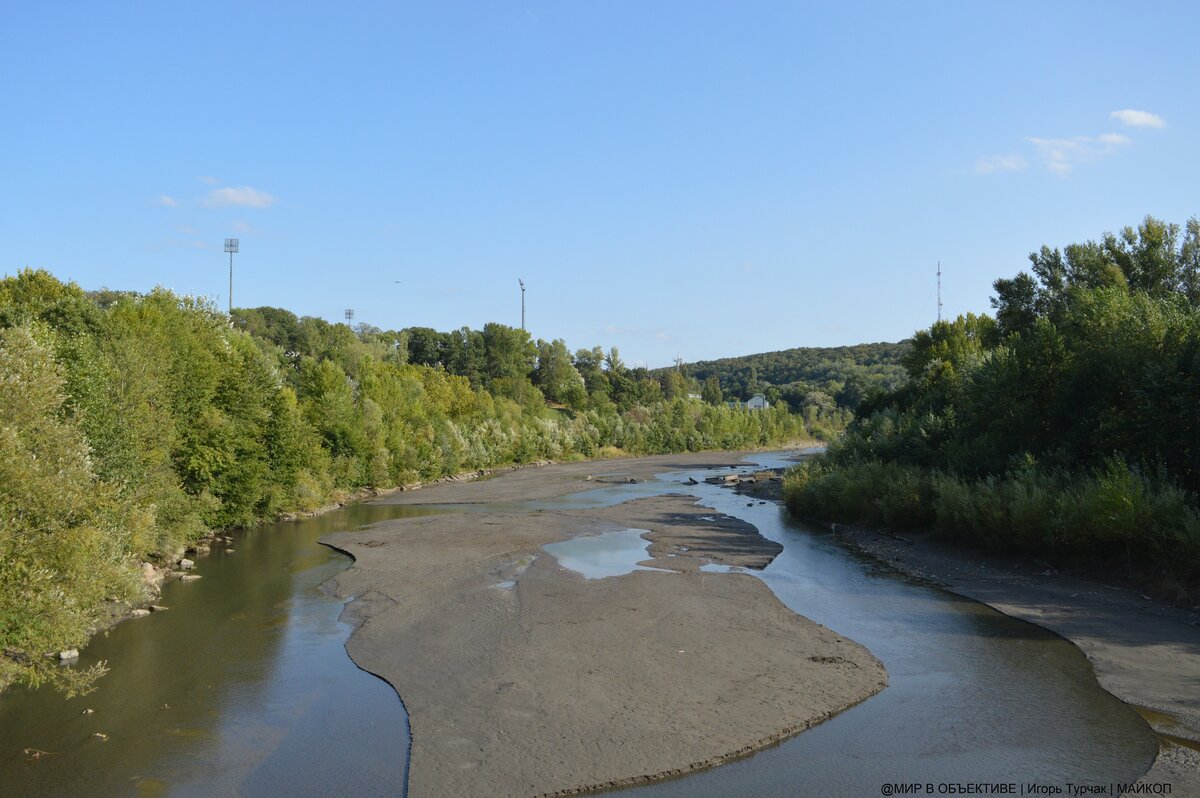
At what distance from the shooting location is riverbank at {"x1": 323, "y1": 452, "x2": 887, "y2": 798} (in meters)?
10.9

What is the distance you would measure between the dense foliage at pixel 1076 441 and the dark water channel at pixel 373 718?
394cm

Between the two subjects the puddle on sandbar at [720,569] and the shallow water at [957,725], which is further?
the puddle on sandbar at [720,569]

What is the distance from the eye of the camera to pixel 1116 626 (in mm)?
16047

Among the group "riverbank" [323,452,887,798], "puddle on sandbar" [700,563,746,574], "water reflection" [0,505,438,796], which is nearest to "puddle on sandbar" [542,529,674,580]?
"riverbank" [323,452,887,798]

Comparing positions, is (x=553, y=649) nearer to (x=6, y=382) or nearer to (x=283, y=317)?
(x=6, y=382)

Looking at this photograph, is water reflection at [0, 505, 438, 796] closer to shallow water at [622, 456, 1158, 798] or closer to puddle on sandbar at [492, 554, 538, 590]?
puddle on sandbar at [492, 554, 538, 590]

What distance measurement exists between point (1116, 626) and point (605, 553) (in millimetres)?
15259

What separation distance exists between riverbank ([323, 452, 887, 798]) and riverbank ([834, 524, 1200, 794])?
3.91 m

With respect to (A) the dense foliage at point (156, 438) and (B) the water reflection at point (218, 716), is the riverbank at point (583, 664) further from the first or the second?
(A) the dense foliage at point (156, 438)

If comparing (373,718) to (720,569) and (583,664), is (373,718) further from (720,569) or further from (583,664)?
(720,569)

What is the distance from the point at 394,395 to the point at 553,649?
170ft

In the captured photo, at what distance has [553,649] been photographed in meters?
15.6

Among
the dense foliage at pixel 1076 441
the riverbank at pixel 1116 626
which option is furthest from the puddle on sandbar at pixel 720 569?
the dense foliage at pixel 1076 441

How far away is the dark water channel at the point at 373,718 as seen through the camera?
10.5 meters
